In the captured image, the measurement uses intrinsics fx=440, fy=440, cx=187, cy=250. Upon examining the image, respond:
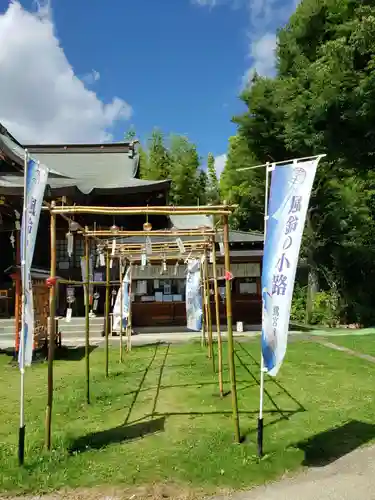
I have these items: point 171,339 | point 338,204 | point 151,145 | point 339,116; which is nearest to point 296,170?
point 171,339

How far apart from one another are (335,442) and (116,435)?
8.50 ft

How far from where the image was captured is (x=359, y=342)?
14602mm

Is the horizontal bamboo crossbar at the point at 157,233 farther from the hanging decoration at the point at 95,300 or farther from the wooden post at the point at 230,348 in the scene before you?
the hanging decoration at the point at 95,300

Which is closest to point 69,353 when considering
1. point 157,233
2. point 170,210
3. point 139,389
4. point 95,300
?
point 95,300

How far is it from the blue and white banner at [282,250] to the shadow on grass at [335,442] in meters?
1.02

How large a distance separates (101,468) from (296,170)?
361cm

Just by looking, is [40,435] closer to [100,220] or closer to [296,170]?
[296,170]

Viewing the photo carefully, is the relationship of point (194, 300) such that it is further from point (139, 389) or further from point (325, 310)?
point (325, 310)

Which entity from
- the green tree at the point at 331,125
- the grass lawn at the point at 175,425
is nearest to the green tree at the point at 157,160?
the green tree at the point at 331,125

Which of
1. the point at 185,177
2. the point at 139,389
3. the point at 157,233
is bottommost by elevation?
the point at 139,389

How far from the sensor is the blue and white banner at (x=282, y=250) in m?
4.50

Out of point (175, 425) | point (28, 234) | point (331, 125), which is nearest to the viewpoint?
point (28, 234)

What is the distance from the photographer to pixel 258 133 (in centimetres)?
2427

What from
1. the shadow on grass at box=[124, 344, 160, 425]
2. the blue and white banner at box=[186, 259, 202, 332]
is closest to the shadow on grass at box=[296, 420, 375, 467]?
the shadow on grass at box=[124, 344, 160, 425]
